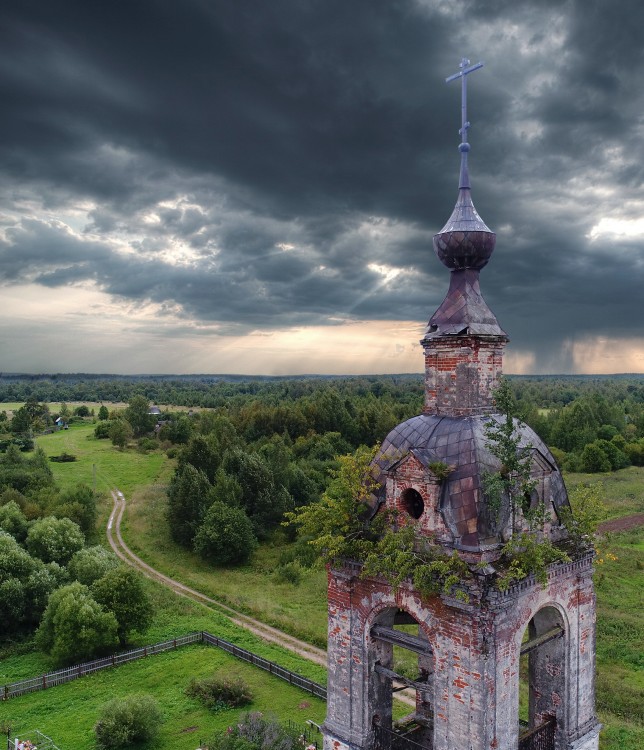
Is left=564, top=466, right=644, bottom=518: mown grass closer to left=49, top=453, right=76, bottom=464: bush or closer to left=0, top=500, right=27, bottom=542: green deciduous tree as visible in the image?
left=0, top=500, right=27, bottom=542: green deciduous tree

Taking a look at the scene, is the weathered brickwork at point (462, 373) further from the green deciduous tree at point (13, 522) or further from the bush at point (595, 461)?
the bush at point (595, 461)

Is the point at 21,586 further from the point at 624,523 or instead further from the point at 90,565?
the point at 624,523

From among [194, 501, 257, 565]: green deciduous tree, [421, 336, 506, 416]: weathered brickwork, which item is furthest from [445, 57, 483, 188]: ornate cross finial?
[194, 501, 257, 565]: green deciduous tree

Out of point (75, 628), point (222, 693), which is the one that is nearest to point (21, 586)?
point (75, 628)

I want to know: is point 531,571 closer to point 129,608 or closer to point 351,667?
point 351,667

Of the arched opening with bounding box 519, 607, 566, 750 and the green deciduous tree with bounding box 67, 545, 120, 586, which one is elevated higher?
the arched opening with bounding box 519, 607, 566, 750

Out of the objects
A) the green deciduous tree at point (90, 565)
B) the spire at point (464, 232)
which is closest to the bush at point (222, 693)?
the green deciduous tree at point (90, 565)
